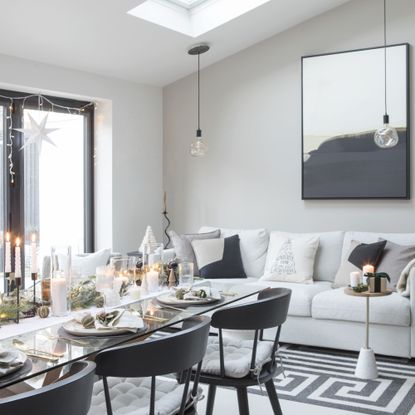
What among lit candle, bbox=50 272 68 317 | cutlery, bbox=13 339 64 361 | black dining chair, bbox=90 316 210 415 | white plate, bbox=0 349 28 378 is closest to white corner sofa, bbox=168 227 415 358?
lit candle, bbox=50 272 68 317

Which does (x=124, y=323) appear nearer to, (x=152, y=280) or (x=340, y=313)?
(x=152, y=280)

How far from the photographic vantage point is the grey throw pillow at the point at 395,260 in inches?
169

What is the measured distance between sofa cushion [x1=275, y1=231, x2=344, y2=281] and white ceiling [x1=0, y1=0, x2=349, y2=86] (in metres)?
2.04

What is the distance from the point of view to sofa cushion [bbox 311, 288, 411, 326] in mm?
3914

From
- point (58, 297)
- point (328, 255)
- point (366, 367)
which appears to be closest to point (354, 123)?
point (328, 255)

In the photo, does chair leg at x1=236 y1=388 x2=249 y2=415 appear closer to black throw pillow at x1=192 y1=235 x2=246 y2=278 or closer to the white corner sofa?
the white corner sofa

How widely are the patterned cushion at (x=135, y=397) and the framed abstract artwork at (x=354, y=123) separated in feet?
11.1

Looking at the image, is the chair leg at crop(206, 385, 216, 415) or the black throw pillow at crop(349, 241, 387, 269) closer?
the chair leg at crop(206, 385, 216, 415)

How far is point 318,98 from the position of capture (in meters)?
5.36

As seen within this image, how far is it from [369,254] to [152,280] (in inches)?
85.7

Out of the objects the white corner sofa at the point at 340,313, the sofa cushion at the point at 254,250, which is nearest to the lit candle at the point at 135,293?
the white corner sofa at the point at 340,313

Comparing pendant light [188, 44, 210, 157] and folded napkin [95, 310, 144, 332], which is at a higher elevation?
pendant light [188, 44, 210, 157]

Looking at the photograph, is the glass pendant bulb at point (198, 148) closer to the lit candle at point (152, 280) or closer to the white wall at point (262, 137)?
the white wall at point (262, 137)

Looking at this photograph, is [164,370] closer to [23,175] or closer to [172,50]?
[23,175]
